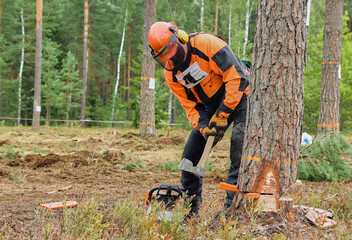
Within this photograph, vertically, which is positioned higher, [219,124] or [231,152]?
[219,124]

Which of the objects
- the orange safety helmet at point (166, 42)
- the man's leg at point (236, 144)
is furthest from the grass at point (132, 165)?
the orange safety helmet at point (166, 42)

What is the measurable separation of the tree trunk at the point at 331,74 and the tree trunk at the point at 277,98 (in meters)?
6.54

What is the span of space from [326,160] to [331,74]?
4062 mm

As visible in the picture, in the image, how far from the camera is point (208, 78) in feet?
12.8

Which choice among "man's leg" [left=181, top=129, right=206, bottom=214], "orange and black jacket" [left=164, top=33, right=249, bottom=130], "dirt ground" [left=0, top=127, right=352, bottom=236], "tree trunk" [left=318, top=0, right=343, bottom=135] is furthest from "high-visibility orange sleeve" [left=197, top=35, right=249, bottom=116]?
"tree trunk" [left=318, top=0, right=343, bottom=135]

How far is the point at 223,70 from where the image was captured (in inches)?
145

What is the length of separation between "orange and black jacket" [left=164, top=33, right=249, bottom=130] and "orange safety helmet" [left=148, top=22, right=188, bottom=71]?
166mm

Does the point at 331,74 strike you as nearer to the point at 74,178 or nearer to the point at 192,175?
the point at 192,175

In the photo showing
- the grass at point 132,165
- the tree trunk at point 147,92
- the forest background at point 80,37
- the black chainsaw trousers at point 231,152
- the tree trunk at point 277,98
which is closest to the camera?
the tree trunk at point 277,98

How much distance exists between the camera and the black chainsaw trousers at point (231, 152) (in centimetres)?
374

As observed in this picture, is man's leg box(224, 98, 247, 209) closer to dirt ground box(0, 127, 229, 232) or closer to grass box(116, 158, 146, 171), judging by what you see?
dirt ground box(0, 127, 229, 232)

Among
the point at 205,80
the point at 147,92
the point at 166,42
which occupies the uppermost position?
the point at 166,42

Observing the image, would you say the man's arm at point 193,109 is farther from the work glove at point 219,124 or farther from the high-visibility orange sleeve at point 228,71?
the high-visibility orange sleeve at point 228,71

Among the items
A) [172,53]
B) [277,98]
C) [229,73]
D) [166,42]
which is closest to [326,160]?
[229,73]
